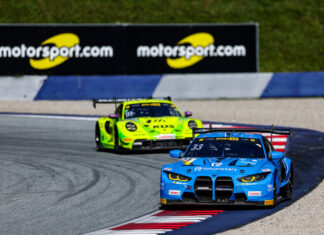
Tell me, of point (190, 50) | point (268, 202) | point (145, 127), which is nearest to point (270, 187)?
point (268, 202)

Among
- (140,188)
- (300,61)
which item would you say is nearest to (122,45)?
(300,61)

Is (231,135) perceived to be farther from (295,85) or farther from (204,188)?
(295,85)

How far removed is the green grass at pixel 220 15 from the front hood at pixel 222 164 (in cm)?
2915

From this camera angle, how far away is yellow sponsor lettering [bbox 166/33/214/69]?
104ft

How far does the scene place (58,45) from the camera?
3127cm

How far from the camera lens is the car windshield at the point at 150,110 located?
58.7 ft

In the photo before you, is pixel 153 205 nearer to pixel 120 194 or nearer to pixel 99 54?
pixel 120 194

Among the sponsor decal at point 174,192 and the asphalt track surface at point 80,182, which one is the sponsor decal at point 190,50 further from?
the sponsor decal at point 174,192

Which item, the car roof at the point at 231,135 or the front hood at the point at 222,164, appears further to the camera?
the car roof at the point at 231,135

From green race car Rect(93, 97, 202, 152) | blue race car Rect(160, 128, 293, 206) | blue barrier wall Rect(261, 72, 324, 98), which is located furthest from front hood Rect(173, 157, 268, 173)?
blue barrier wall Rect(261, 72, 324, 98)

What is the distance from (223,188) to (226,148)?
3.95 feet

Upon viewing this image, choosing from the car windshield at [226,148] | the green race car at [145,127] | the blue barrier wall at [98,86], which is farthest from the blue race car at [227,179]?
the blue barrier wall at [98,86]

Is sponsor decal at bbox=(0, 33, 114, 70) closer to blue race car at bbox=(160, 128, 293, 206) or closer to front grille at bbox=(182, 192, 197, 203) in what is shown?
blue race car at bbox=(160, 128, 293, 206)

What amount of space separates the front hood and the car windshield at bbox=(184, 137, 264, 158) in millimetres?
274
